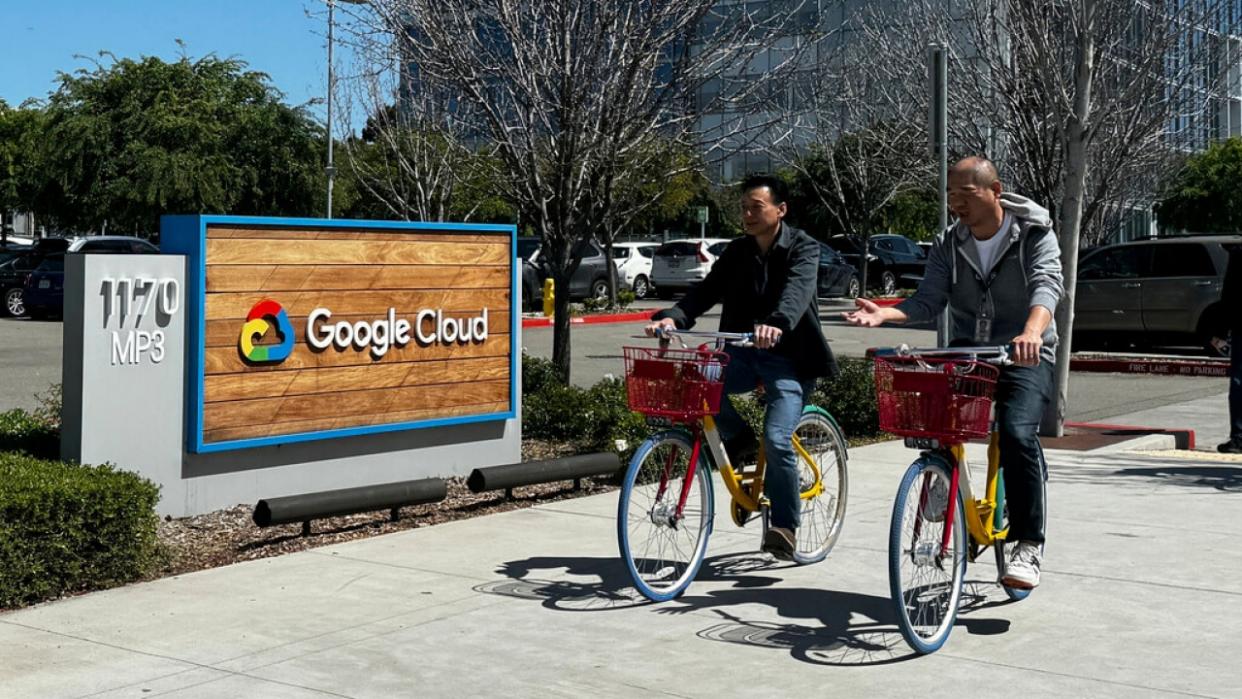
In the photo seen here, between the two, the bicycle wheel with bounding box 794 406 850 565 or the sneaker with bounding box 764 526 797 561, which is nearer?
the sneaker with bounding box 764 526 797 561

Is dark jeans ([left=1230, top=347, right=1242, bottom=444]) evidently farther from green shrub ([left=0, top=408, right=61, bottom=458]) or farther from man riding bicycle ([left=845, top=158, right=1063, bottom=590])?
green shrub ([left=0, top=408, right=61, bottom=458])

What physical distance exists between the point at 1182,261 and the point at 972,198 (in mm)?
17250

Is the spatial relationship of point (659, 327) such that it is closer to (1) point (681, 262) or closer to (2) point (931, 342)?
(2) point (931, 342)

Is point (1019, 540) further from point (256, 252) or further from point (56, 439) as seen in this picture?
point (56, 439)

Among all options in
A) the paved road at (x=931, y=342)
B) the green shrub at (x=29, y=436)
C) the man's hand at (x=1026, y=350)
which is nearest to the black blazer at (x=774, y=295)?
the man's hand at (x=1026, y=350)

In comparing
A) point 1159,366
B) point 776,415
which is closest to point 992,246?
point 776,415

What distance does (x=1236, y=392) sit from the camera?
12.3 m

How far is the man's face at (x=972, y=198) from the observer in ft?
20.6

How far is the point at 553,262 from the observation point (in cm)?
1307

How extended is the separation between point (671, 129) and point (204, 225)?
19.4ft

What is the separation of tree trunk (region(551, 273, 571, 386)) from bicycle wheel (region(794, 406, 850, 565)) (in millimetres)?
5192

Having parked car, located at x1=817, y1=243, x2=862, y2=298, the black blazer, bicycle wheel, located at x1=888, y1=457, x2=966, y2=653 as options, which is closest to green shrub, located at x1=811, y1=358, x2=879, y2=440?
the black blazer

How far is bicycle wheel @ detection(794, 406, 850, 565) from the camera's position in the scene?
741 cm

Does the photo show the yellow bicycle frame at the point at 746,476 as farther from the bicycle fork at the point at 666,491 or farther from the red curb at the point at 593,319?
the red curb at the point at 593,319
